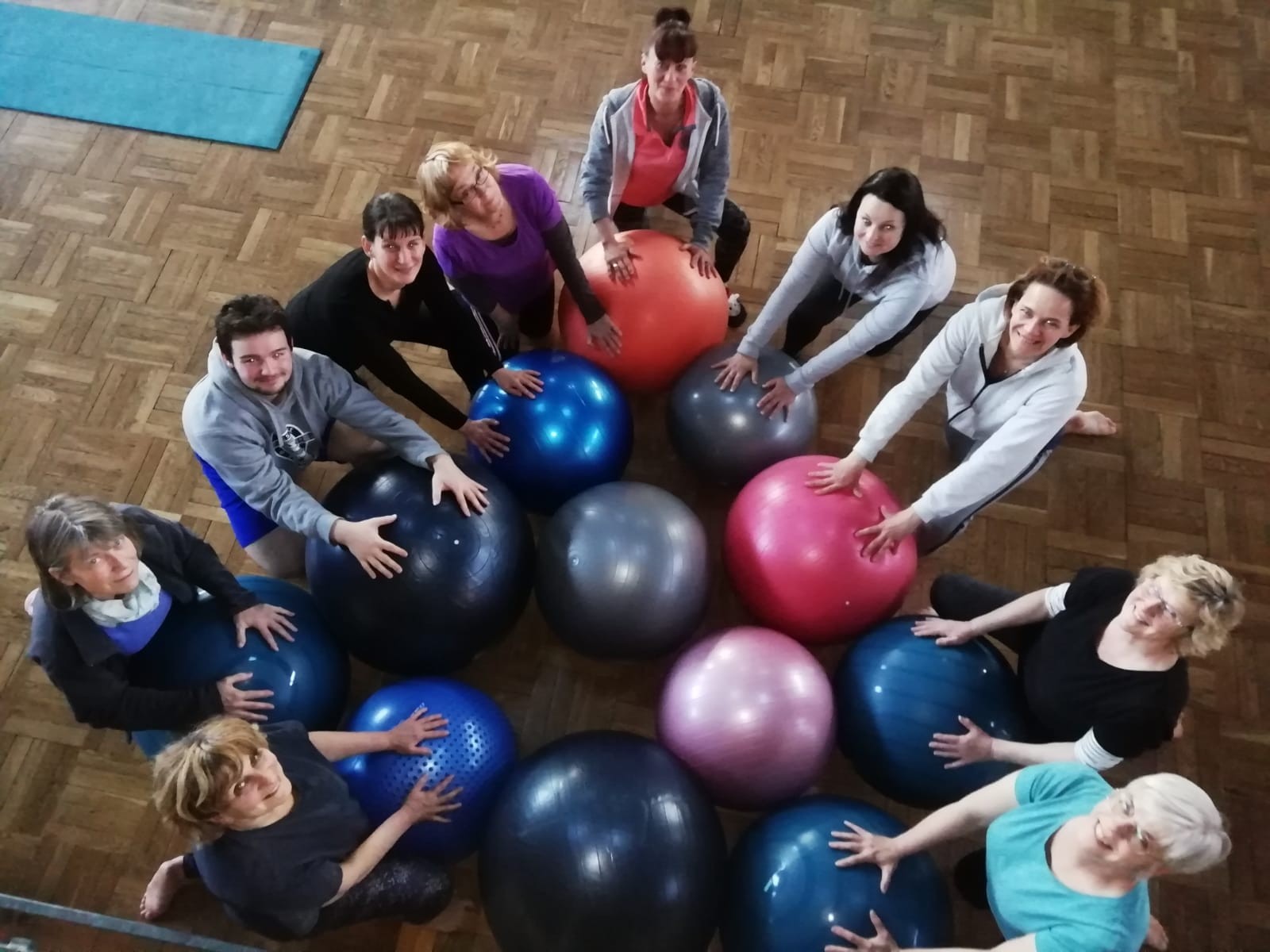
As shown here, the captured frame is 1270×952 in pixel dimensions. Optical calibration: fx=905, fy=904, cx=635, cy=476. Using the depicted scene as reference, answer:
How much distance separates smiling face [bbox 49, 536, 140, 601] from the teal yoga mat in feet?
7.15

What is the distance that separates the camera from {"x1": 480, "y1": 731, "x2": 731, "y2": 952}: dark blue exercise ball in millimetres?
1853

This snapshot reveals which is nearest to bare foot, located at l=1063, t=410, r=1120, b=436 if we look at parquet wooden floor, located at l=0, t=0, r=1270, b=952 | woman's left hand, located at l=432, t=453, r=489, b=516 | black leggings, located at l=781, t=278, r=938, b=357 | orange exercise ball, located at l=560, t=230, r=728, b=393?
parquet wooden floor, located at l=0, t=0, r=1270, b=952

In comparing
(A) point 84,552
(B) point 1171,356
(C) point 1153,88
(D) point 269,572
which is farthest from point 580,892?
(C) point 1153,88

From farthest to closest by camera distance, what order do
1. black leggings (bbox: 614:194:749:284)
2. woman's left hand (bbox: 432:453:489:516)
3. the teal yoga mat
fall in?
1. the teal yoga mat
2. black leggings (bbox: 614:194:749:284)
3. woman's left hand (bbox: 432:453:489:516)

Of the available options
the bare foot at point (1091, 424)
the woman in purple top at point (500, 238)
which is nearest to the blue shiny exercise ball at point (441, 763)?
the woman in purple top at point (500, 238)

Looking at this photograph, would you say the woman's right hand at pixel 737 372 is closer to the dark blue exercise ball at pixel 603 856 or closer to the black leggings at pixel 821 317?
the black leggings at pixel 821 317

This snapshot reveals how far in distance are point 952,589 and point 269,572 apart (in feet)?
6.31

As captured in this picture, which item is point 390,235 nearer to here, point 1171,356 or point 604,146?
point 604,146

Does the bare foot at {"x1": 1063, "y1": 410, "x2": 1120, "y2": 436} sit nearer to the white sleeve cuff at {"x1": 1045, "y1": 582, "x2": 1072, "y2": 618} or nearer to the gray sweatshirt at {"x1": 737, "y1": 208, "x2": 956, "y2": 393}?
the gray sweatshirt at {"x1": 737, "y1": 208, "x2": 956, "y2": 393}

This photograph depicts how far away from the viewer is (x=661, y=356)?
2.74 m

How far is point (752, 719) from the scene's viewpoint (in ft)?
6.94

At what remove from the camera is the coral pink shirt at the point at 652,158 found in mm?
2523

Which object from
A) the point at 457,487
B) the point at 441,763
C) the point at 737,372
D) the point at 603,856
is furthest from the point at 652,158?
the point at 603,856

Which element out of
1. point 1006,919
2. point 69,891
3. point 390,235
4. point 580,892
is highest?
point 390,235
